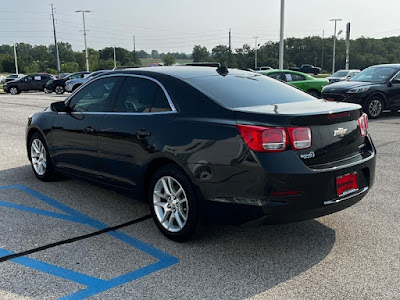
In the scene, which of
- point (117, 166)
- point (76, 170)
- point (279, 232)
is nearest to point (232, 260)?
point (279, 232)

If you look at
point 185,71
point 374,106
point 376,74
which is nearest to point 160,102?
point 185,71

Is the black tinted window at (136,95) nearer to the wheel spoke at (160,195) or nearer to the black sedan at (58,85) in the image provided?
the wheel spoke at (160,195)

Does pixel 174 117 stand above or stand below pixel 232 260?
above

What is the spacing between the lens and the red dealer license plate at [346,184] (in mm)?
3500

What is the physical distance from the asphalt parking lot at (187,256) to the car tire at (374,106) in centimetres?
818

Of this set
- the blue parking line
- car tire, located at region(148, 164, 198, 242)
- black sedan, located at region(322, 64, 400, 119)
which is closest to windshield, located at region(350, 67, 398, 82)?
black sedan, located at region(322, 64, 400, 119)

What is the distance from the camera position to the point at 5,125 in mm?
12602

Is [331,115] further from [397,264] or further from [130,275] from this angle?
[130,275]

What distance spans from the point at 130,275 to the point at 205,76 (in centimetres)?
212

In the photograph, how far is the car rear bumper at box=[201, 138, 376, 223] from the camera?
3262mm

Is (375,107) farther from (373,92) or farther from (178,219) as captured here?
(178,219)

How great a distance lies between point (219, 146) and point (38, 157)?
3627 millimetres

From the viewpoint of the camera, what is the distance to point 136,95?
14.6ft

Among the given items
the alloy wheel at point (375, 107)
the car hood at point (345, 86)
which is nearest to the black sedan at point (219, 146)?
the car hood at point (345, 86)
